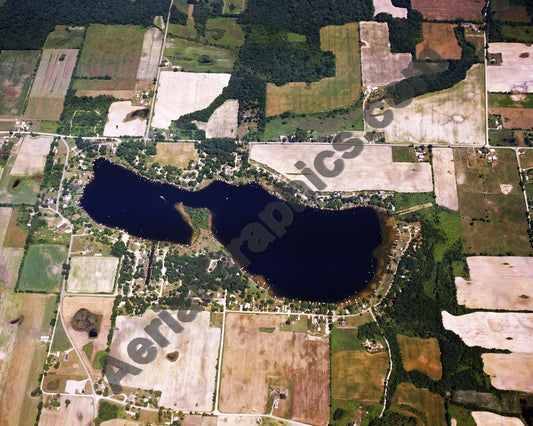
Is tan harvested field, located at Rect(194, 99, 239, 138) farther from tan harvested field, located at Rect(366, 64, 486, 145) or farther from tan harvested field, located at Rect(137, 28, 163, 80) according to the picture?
tan harvested field, located at Rect(366, 64, 486, 145)

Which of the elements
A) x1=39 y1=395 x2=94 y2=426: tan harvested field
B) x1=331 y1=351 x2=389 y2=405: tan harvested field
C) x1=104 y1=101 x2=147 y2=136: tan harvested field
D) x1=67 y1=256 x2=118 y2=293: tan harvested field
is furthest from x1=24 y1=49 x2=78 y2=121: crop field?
x1=331 y1=351 x2=389 y2=405: tan harvested field

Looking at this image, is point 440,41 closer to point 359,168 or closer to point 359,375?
point 359,168

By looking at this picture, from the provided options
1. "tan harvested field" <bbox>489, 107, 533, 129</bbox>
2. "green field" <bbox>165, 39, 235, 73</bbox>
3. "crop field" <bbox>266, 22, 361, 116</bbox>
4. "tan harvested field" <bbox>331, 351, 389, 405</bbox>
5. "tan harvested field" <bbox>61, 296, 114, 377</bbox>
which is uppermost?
"green field" <bbox>165, 39, 235, 73</bbox>

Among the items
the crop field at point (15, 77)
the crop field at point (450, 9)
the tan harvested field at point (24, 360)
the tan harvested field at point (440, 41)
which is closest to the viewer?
the tan harvested field at point (24, 360)

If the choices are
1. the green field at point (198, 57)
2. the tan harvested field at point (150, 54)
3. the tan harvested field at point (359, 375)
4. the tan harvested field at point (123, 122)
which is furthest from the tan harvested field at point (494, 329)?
the tan harvested field at point (150, 54)

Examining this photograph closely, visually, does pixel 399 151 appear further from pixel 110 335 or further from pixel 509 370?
pixel 110 335

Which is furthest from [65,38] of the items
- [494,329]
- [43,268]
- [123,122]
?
[494,329]

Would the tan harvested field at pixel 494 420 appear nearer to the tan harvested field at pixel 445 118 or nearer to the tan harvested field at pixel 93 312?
the tan harvested field at pixel 445 118
